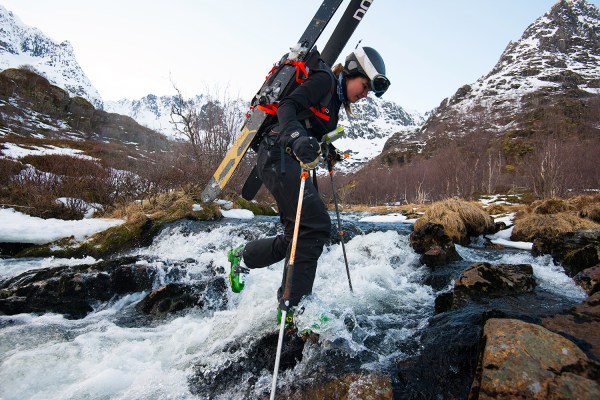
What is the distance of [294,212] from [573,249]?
6278mm

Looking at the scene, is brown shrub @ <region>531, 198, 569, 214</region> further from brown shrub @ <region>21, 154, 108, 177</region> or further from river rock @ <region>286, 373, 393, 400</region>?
brown shrub @ <region>21, 154, 108, 177</region>

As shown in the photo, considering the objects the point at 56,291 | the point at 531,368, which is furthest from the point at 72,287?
the point at 531,368

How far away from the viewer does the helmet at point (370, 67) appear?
140 inches

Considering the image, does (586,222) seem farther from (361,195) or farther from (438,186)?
(361,195)

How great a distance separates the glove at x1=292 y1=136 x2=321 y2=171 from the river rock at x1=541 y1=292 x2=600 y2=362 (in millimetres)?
2544

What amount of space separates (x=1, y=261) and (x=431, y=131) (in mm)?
123974

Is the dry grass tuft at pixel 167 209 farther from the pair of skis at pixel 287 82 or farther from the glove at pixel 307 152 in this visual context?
the glove at pixel 307 152

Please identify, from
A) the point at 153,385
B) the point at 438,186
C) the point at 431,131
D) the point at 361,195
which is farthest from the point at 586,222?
the point at 431,131

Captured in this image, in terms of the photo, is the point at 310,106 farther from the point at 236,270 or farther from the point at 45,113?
the point at 45,113

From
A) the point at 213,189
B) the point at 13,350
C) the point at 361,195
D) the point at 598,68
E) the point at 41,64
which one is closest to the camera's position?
the point at 13,350

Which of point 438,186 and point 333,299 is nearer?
point 333,299

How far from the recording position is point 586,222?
830 centimetres

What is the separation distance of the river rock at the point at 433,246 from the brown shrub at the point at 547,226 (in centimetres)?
271

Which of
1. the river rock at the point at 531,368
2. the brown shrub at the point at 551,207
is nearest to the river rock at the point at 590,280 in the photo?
the river rock at the point at 531,368
